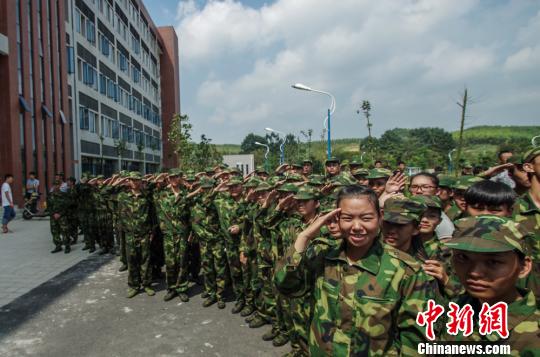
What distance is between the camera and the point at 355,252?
1863 mm

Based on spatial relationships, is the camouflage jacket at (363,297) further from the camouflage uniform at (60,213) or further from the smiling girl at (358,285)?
the camouflage uniform at (60,213)

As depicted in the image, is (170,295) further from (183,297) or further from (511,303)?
(511,303)

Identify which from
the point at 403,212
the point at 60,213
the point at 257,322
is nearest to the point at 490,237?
the point at 403,212

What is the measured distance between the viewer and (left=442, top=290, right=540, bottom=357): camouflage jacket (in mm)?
1261

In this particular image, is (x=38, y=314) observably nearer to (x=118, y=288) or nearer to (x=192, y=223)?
(x=118, y=288)

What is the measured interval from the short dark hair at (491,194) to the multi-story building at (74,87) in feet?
54.9

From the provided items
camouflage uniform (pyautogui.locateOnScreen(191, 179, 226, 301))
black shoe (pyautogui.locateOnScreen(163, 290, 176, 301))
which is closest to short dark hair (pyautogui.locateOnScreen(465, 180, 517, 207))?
camouflage uniform (pyautogui.locateOnScreen(191, 179, 226, 301))

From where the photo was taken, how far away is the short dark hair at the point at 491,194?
2.24 m

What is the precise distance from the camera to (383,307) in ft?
5.59

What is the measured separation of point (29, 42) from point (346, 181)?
58.9 ft

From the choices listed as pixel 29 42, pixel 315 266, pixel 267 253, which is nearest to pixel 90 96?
pixel 29 42

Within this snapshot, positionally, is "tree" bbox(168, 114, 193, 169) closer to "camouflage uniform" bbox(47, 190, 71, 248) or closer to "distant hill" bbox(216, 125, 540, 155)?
"camouflage uniform" bbox(47, 190, 71, 248)

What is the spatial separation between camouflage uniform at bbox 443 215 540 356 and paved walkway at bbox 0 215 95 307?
6172mm

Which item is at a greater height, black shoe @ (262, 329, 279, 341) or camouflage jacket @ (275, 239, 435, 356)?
camouflage jacket @ (275, 239, 435, 356)
